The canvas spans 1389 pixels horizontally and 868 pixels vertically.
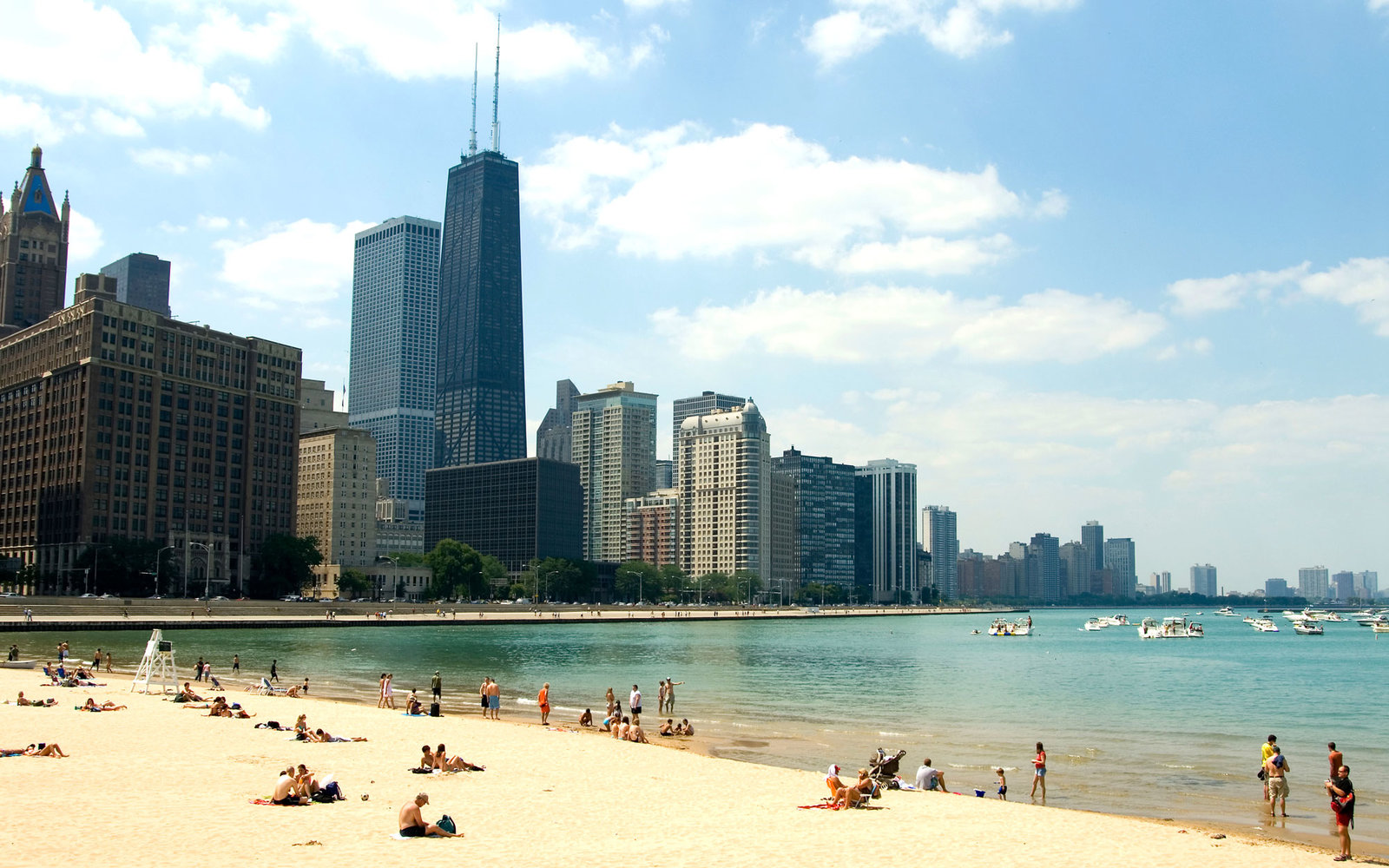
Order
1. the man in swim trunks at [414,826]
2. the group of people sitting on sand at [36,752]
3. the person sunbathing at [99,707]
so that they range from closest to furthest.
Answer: the man in swim trunks at [414,826] < the group of people sitting on sand at [36,752] < the person sunbathing at [99,707]

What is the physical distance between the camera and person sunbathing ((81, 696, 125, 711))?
4672 cm

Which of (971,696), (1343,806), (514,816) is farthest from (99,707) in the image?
(971,696)

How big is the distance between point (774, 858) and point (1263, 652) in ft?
460

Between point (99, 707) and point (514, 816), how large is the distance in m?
29.1

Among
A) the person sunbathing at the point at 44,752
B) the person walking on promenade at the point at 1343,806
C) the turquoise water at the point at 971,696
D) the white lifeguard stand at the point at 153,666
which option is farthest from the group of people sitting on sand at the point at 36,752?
the person walking on promenade at the point at 1343,806

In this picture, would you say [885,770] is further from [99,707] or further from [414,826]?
[99,707]

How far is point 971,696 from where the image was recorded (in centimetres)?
7262

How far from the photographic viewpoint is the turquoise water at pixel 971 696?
40.2 metres

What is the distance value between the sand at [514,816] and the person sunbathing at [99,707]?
5.18 metres

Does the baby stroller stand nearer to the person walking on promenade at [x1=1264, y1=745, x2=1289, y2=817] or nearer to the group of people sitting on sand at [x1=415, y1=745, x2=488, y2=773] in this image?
the person walking on promenade at [x1=1264, y1=745, x2=1289, y2=817]

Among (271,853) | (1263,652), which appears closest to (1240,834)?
(271,853)

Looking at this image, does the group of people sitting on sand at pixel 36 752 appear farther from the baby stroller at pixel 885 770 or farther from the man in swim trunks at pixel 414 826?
the baby stroller at pixel 885 770

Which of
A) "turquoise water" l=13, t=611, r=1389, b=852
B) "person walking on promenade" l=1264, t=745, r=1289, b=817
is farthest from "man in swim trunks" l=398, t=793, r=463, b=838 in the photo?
"person walking on promenade" l=1264, t=745, r=1289, b=817

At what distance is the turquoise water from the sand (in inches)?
232
